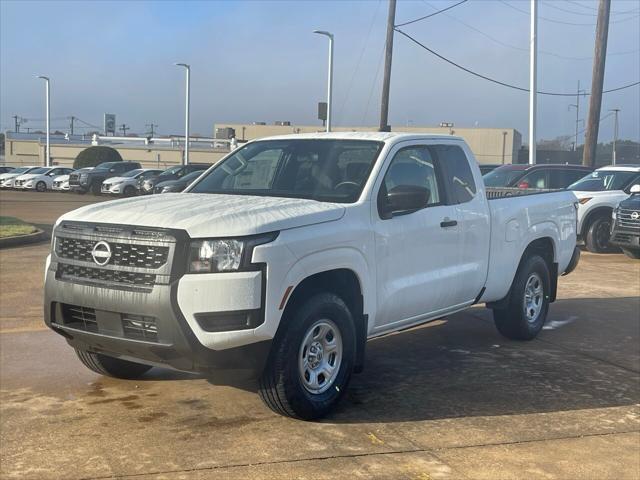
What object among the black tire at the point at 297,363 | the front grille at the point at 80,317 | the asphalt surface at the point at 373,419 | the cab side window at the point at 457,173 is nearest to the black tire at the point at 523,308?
the asphalt surface at the point at 373,419

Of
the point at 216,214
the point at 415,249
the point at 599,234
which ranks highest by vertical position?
the point at 216,214

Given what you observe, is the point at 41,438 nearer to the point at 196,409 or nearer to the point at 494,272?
the point at 196,409

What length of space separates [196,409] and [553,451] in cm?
238

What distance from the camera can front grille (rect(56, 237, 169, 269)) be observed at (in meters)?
4.34

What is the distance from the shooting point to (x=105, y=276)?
4504 mm

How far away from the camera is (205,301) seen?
424cm

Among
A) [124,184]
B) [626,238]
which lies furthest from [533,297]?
[124,184]

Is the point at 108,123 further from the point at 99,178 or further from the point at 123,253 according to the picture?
the point at 123,253

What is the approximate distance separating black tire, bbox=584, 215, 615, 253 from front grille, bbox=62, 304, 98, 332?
12354 mm

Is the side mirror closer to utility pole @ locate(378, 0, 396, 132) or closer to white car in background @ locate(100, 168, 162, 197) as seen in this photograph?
utility pole @ locate(378, 0, 396, 132)

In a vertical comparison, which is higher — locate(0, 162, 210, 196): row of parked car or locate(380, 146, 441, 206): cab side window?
locate(380, 146, 441, 206): cab side window

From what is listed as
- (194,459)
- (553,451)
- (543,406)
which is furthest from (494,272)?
(194,459)

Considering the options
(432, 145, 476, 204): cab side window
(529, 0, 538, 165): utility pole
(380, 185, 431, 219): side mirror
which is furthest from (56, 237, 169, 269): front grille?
(529, 0, 538, 165): utility pole

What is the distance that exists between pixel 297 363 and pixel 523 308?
3.24m
